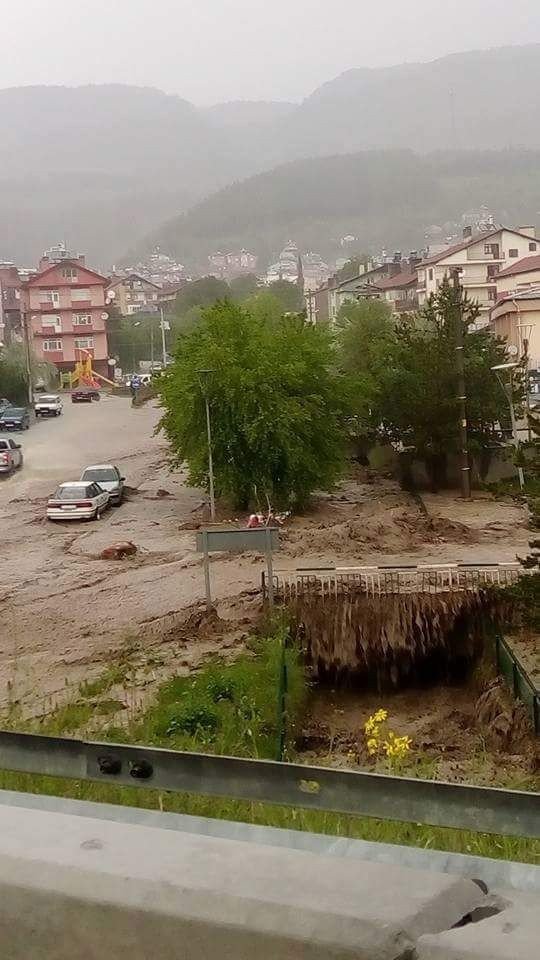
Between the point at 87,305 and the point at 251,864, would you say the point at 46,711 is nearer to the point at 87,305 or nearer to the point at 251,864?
the point at 251,864

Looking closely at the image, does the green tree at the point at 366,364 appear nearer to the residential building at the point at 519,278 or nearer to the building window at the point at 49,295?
the residential building at the point at 519,278

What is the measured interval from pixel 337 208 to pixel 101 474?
163 meters

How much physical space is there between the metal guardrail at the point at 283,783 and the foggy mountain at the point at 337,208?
528 ft

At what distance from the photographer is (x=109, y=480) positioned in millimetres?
28609

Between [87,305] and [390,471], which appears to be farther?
[87,305]

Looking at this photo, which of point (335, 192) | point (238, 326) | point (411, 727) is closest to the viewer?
point (411, 727)

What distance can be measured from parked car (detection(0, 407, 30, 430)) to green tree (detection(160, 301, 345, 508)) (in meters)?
18.7

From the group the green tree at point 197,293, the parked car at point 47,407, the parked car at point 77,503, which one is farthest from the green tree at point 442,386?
the green tree at point 197,293

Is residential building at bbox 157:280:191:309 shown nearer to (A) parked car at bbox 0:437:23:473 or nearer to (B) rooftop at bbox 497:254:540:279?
(B) rooftop at bbox 497:254:540:279

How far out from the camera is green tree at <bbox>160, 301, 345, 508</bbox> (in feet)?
78.8

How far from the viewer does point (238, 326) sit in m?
25.2

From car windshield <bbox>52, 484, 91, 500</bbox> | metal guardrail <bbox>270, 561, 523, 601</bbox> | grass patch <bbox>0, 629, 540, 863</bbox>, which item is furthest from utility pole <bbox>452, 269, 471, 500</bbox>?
grass patch <bbox>0, 629, 540, 863</bbox>

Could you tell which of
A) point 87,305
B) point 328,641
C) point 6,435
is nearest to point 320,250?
point 87,305

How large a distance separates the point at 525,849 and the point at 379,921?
1.68 m
